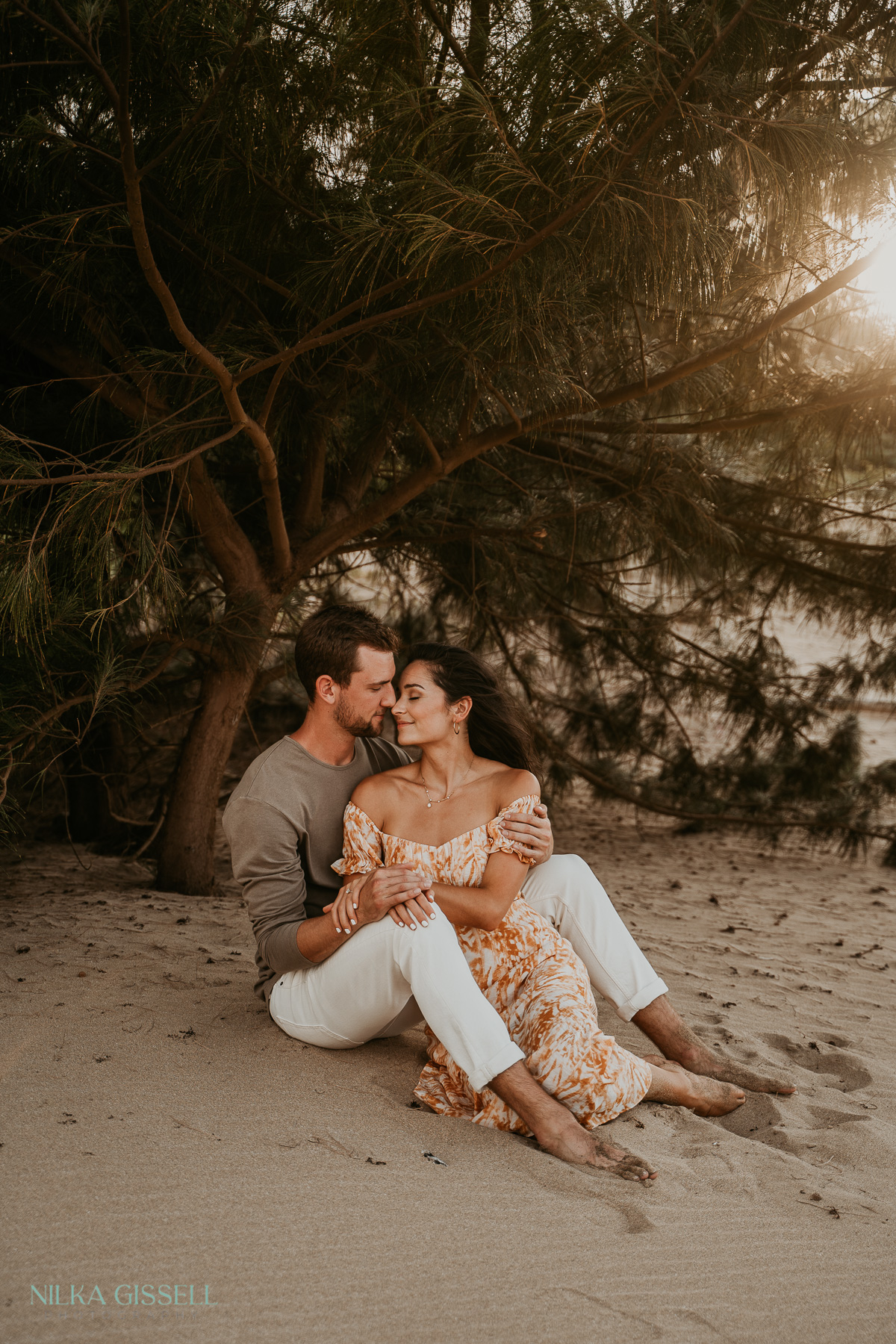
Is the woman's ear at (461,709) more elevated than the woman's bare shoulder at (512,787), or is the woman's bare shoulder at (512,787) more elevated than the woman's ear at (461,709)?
the woman's ear at (461,709)

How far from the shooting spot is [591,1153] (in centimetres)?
182

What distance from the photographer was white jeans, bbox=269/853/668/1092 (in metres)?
1.87

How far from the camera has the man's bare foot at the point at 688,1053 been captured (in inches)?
87.4

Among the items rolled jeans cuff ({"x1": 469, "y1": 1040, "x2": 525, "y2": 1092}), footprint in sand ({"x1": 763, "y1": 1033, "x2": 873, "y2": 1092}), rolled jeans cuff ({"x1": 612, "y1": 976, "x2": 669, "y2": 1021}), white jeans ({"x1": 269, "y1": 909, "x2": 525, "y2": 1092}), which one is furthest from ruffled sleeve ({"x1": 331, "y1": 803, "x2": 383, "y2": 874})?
footprint in sand ({"x1": 763, "y1": 1033, "x2": 873, "y2": 1092})

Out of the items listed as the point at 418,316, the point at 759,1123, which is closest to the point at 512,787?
the point at 759,1123

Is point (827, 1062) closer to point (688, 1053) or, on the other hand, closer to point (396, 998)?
point (688, 1053)

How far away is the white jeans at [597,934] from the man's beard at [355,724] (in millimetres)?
558

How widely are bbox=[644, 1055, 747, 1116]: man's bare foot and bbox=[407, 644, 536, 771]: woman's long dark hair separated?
2.59 ft

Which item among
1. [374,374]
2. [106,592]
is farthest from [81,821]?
[374,374]

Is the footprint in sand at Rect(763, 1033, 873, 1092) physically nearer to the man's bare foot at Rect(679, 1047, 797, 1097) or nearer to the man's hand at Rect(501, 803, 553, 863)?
the man's bare foot at Rect(679, 1047, 797, 1097)

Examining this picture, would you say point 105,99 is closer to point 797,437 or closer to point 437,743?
point 437,743

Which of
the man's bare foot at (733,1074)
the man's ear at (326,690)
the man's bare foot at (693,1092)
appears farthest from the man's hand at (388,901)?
the man's bare foot at (733,1074)

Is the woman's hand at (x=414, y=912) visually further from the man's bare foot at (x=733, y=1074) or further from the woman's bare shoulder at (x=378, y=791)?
the man's bare foot at (x=733, y=1074)

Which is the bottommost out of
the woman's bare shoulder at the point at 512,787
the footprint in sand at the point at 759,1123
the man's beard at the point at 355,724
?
the footprint in sand at the point at 759,1123
